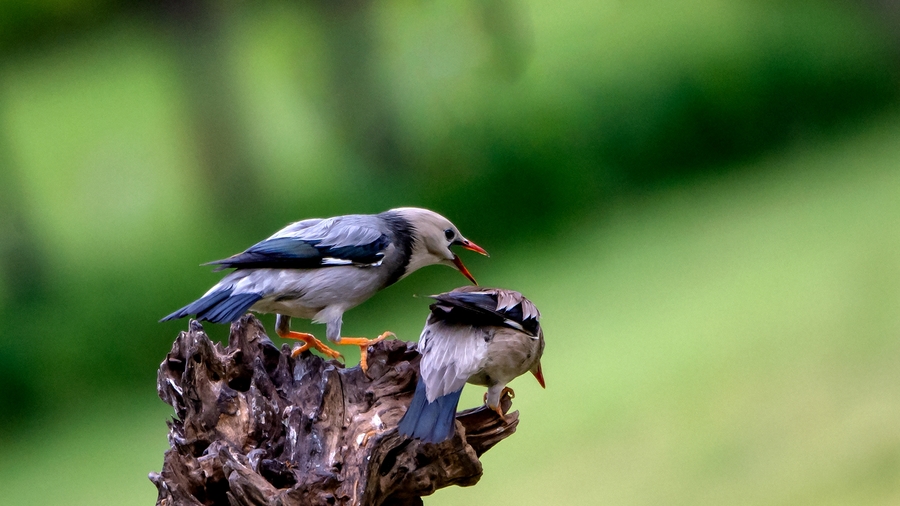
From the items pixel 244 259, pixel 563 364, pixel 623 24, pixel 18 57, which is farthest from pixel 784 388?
pixel 18 57

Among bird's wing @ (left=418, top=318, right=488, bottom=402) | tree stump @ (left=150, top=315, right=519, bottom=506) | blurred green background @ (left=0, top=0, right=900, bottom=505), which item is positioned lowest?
tree stump @ (left=150, top=315, right=519, bottom=506)

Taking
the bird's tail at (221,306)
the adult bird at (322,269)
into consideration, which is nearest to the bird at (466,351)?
the adult bird at (322,269)

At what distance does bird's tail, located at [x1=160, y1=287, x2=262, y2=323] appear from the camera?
2.48 m

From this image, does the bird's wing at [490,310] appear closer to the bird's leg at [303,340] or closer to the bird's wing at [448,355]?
the bird's wing at [448,355]

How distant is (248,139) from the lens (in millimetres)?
3957

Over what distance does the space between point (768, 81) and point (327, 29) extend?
1953 mm

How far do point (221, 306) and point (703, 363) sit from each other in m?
2.10

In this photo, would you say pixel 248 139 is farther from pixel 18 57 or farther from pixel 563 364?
pixel 563 364

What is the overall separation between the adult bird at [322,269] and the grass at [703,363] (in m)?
1.12

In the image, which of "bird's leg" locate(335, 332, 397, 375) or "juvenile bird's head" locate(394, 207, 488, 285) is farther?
"juvenile bird's head" locate(394, 207, 488, 285)

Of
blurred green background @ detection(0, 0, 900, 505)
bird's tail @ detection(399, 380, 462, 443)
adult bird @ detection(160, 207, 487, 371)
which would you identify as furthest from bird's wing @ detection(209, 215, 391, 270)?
blurred green background @ detection(0, 0, 900, 505)

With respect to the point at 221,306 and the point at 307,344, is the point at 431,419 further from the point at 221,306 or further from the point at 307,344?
the point at 221,306

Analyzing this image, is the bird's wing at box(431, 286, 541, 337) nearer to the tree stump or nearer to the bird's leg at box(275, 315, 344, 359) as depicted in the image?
the tree stump

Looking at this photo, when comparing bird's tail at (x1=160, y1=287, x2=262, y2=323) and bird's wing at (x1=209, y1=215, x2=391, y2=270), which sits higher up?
bird's wing at (x1=209, y1=215, x2=391, y2=270)
